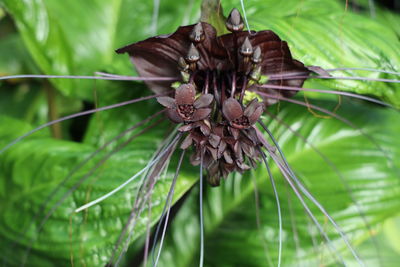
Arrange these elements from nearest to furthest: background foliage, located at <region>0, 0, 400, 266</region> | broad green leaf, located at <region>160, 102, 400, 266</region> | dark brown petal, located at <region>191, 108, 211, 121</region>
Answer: dark brown petal, located at <region>191, 108, 211, 121</region> → background foliage, located at <region>0, 0, 400, 266</region> → broad green leaf, located at <region>160, 102, 400, 266</region>

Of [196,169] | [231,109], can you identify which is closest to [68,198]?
[196,169]

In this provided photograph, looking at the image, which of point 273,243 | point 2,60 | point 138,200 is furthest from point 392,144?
point 2,60

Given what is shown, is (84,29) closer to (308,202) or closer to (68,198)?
(68,198)

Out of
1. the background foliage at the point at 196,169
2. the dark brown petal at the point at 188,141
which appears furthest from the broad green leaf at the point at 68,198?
the dark brown petal at the point at 188,141

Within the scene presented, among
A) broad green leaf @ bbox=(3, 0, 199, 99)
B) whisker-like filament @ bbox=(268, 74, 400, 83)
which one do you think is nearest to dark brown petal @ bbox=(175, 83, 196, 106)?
whisker-like filament @ bbox=(268, 74, 400, 83)

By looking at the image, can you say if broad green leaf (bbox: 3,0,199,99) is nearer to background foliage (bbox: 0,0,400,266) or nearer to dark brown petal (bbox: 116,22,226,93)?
background foliage (bbox: 0,0,400,266)

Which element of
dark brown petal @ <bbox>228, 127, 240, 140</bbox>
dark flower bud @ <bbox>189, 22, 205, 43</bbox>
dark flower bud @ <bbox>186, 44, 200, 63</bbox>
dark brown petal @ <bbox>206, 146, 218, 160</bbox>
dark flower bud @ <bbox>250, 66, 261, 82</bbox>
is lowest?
dark brown petal @ <bbox>206, 146, 218, 160</bbox>

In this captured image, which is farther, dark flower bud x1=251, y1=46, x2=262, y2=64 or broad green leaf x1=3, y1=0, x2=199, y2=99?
broad green leaf x1=3, y1=0, x2=199, y2=99
